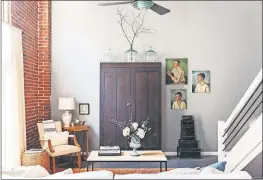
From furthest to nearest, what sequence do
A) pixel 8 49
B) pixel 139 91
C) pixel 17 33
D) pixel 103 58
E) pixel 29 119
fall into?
pixel 103 58, pixel 139 91, pixel 29 119, pixel 17 33, pixel 8 49

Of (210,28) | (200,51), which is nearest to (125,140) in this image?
(200,51)

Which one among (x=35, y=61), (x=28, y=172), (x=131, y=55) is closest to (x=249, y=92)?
(x=28, y=172)

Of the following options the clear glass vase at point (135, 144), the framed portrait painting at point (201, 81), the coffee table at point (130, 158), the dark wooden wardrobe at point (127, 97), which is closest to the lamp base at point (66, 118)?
the dark wooden wardrobe at point (127, 97)

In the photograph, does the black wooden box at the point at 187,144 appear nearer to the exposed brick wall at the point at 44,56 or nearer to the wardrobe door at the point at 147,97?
the wardrobe door at the point at 147,97

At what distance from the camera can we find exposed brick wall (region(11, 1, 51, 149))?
5.72 meters

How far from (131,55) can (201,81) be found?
1.50 meters

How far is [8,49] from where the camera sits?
15.7 feet

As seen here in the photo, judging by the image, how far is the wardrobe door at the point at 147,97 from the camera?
20.2 ft

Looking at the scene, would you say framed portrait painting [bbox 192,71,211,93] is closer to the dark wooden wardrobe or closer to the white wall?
the white wall

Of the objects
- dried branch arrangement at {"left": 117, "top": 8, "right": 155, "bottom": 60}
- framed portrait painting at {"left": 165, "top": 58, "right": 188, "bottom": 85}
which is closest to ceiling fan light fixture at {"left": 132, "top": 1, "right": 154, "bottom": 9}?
dried branch arrangement at {"left": 117, "top": 8, "right": 155, "bottom": 60}

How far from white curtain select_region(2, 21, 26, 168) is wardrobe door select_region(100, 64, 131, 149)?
1566 mm

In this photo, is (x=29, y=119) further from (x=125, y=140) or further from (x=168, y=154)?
(x=168, y=154)

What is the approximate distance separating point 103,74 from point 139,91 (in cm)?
75

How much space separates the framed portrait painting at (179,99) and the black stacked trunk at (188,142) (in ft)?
0.95
